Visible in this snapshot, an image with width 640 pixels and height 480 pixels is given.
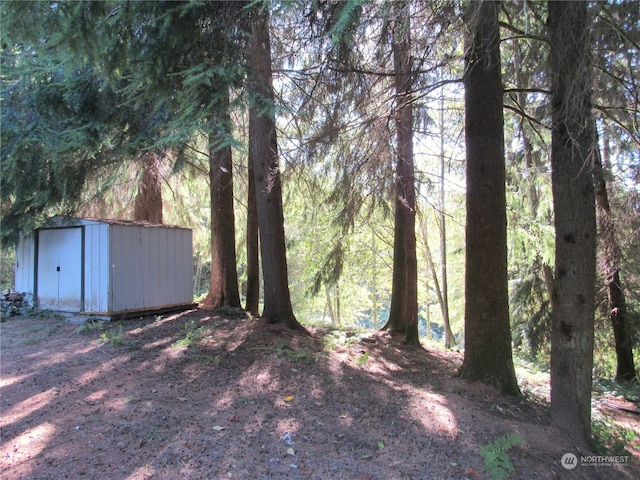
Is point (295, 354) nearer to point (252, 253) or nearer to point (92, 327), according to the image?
point (92, 327)

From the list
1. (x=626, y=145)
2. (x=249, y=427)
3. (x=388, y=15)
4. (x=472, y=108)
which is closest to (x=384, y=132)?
(x=472, y=108)

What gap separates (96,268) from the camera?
779 centimetres

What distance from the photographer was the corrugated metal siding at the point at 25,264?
29.3ft

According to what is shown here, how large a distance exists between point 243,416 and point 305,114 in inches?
155

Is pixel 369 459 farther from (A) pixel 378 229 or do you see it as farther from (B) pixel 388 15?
(A) pixel 378 229

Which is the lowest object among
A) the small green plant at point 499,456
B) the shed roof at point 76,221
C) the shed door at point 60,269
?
the small green plant at point 499,456

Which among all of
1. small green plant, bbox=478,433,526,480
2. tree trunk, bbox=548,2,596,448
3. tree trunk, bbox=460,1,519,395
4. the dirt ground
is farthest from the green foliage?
small green plant, bbox=478,433,526,480

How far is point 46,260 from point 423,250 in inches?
537

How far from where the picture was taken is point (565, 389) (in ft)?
14.2

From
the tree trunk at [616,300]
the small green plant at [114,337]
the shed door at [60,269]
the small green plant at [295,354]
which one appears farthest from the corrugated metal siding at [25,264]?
the tree trunk at [616,300]

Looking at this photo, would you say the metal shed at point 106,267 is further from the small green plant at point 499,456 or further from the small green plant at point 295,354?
the small green plant at point 499,456

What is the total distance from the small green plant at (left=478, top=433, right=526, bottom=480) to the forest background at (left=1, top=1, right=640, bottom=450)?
11.0 ft

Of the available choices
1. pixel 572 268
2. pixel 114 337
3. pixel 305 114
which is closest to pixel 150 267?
pixel 114 337

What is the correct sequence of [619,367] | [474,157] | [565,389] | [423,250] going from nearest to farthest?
1. [565,389]
2. [474,157]
3. [619,367]
4. [423,250]
